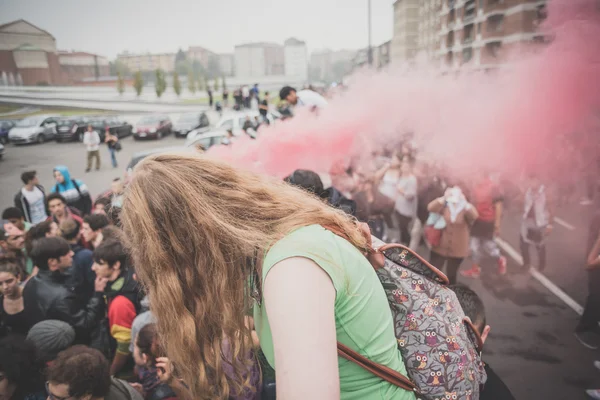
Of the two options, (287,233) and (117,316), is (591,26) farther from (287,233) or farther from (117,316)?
(117,316)

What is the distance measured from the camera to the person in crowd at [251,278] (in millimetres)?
883

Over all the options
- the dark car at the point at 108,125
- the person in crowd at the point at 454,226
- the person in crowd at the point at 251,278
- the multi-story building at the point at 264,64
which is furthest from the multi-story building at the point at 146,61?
the multi-story building at the point at 264,64

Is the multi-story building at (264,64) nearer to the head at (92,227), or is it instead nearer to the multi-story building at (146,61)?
the multi-story building at (146,61)

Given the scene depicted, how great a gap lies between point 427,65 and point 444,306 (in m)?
6.94

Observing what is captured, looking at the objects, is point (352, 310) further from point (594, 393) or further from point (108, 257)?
point (594, 393)

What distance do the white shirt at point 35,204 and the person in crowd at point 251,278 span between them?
6.19 metres

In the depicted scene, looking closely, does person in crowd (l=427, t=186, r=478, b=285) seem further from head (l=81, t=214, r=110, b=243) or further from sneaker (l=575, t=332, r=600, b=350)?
head (l=81, t=214, r=110, b=243)

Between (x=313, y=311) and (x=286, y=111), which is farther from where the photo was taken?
(x=286, y=111)

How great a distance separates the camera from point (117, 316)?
2965mm

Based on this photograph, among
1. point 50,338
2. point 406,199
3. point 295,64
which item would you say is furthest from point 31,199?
point 295,64

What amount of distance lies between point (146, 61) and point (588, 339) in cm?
1454

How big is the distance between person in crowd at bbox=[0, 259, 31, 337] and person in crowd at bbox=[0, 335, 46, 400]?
2.84ft

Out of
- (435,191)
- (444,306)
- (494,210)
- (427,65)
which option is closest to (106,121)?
(427,65)

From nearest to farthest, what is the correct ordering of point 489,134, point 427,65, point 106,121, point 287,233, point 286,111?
point 287,233, point 489,134, point 427,65, point 286,111, point 106,121
